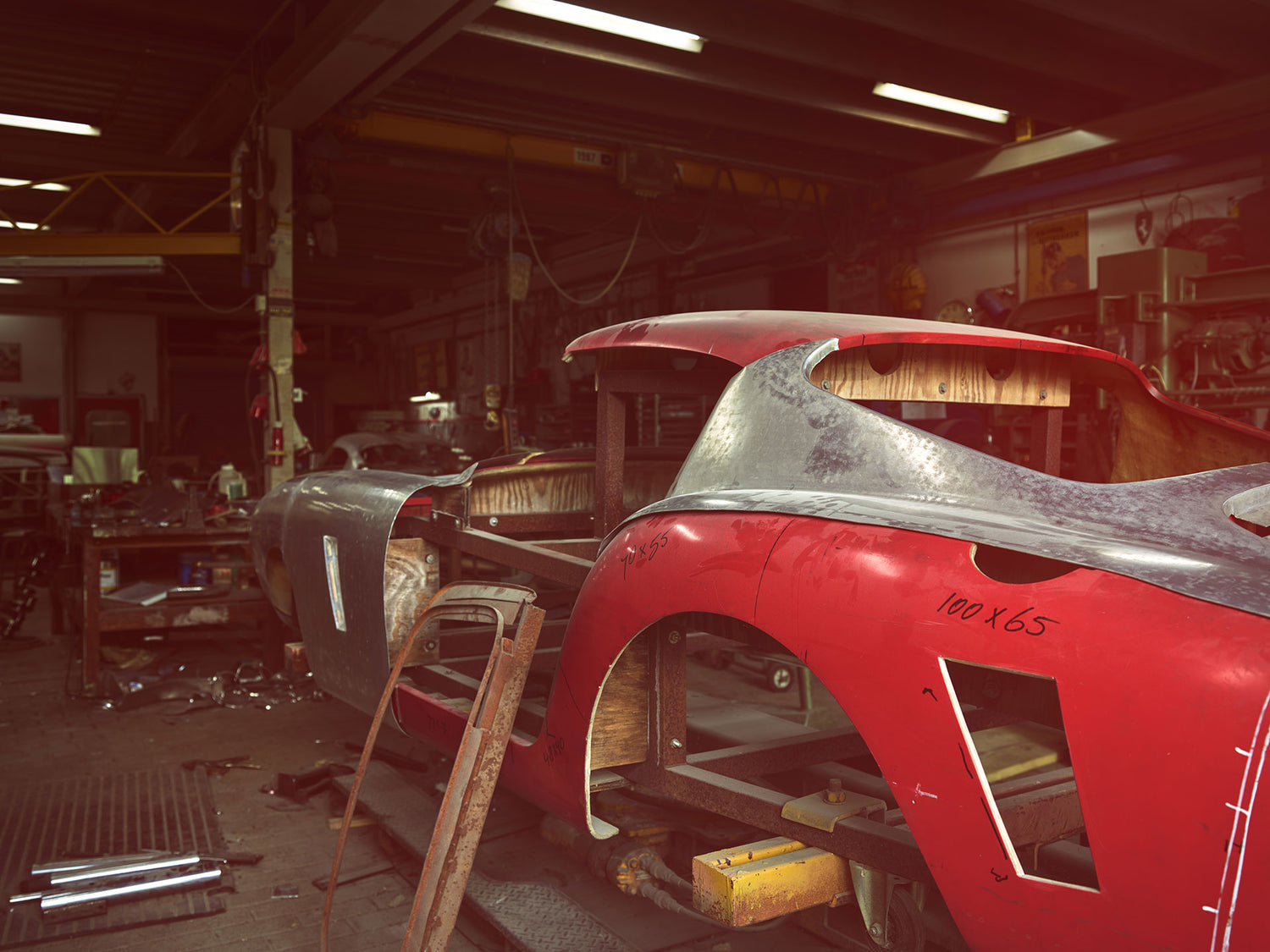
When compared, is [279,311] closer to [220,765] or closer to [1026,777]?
[220,765]

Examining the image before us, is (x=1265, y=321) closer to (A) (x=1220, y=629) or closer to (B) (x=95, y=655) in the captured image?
(A) (x=1220, y=629)

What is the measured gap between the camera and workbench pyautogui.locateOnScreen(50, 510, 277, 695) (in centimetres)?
537

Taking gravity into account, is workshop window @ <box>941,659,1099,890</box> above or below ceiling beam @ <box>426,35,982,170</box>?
below

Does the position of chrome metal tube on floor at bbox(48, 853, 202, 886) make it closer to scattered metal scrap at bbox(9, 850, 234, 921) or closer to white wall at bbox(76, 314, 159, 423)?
scattered metal scrap at bbox(9, 850, 234, 921)

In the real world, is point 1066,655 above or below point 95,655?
above

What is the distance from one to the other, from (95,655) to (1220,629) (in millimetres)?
5755

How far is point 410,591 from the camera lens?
3377 millimetres

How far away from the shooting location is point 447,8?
5.34 m

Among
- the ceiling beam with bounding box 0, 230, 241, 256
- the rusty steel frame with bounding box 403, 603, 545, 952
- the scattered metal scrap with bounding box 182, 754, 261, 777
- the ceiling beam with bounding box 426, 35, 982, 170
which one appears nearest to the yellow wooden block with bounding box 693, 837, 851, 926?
the rusty steel frame with bounding box 403, 603, 545, 952

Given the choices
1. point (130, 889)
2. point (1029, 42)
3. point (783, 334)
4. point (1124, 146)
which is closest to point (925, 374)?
point (783, 334)

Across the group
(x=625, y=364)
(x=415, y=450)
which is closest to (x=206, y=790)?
(x=625, y=364)

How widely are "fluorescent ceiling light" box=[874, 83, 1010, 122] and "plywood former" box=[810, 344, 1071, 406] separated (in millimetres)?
5446

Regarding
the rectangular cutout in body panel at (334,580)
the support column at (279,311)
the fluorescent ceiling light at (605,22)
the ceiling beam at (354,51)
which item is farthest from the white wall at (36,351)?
the rectangular cutout in body panel at (334,580)

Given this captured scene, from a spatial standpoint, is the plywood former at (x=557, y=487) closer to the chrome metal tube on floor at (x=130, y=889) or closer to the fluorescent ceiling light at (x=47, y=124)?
the chrome metal tube on floor at (x=130, y=889)
